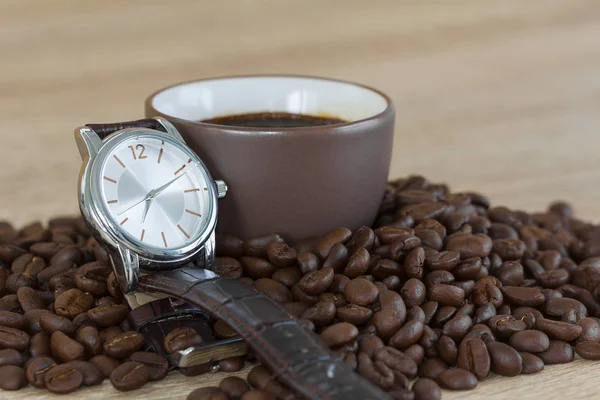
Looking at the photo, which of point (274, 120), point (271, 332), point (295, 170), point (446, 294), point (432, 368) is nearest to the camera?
point (271, 332)

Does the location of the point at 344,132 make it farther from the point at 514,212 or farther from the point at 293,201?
the point at 514,212

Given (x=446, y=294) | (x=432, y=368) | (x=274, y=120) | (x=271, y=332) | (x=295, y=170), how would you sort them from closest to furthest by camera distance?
1. (x=271, y=332)
2. (x=432, y=368)
3. (x=446, y=294)
4. (x=295, y=170)
5. (x=274, y=120)

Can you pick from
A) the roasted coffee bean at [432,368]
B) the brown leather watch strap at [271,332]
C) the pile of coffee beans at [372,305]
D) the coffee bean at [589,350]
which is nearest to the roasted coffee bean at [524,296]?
the pile of coffee beans at [372,305]

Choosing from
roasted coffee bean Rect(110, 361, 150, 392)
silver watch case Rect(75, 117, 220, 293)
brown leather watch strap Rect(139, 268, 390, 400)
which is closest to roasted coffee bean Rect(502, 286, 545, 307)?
brown leather watch strap Rect(139, 268, 390, 400)

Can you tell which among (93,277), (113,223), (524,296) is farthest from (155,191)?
(524,296)

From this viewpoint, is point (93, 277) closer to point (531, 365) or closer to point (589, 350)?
point (531, 365)

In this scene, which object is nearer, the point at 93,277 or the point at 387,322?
the point at 387,322
